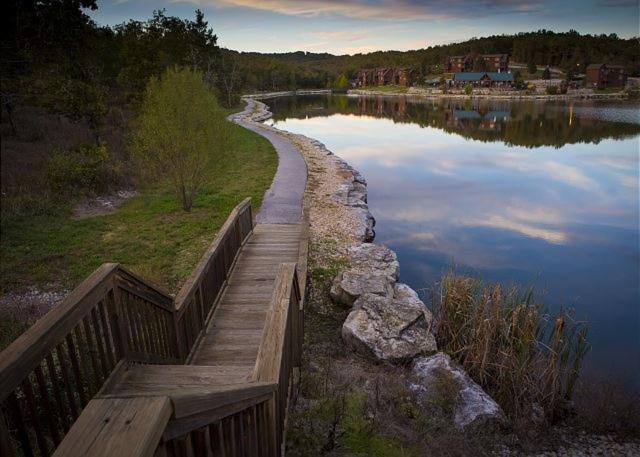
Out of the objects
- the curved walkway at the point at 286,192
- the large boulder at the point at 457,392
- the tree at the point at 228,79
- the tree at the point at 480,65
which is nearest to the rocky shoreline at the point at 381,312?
the large boulder at the point at 457,392

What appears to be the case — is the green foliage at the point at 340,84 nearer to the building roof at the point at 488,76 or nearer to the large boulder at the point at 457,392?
the building roof at the point at 488,76

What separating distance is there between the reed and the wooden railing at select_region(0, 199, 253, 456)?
4115mm

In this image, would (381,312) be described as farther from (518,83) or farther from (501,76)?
(501,76)

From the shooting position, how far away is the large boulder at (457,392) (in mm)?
5809

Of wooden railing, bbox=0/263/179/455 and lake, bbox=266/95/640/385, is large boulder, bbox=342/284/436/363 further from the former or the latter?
wooden railing, bbox=0/263/179/455

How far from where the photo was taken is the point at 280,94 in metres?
112

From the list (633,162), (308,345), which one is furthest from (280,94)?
(308,345)

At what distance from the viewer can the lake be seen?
1173 cm

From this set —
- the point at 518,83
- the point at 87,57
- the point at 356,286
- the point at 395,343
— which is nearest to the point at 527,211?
the point at 356,286

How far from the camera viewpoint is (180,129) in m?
12.8

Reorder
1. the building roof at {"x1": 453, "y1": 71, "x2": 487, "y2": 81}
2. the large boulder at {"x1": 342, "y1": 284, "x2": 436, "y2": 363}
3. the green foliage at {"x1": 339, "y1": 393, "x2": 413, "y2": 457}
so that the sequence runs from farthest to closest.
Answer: the building roof at {"x1": 453, "y1": 71, "x2": 487, "y2": 81} → the large boulder at {"x1": 342, "y1": 284, "x2": 436, "y2": 363} → the green foliage at {"x1": 339, "y1": 393, "x2": 413, "y2": 457}

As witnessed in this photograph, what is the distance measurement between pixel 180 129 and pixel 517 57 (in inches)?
7222

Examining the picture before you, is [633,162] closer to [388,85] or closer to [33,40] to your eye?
[33,40]

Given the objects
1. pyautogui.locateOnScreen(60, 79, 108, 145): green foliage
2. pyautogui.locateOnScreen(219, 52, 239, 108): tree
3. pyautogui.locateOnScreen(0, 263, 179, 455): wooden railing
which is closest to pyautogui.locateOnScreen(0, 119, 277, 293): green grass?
pyautogui.locateOnScreen(60, 79, 108, 145): green foliage
